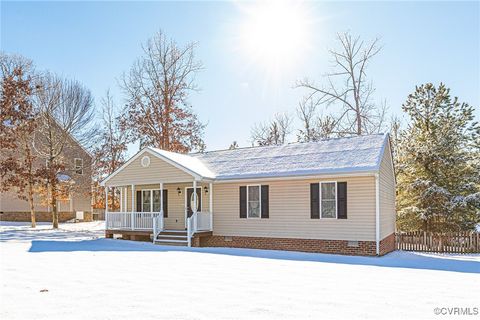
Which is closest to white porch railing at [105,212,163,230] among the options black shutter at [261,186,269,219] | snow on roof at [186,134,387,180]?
snow on roof at [186,134,387,180]

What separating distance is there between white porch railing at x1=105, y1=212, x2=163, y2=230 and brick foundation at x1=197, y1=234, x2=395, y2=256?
94.4 inches

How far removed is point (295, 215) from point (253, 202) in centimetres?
183

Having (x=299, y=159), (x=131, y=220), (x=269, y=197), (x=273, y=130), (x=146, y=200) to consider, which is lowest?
(x=131, y=220)

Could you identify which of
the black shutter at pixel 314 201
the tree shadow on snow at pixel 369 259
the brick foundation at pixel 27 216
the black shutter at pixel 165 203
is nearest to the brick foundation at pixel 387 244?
the tree shadow on snow at pixel 369 259

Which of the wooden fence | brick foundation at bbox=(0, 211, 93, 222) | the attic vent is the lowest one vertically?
brick foundation at bbox=(0, 211, 93, 222)

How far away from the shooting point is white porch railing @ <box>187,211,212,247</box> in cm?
1659

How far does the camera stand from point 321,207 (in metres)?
14.9

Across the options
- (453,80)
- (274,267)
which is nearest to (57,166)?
(274,267)

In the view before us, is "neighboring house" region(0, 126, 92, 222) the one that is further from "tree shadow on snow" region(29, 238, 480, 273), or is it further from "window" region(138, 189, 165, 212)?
"tree shadow on snow" region(29, 238, 480, 273)

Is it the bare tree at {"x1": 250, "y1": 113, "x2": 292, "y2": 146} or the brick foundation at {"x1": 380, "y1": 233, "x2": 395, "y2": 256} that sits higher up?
the bare tree at {"x1": 250, "y1": 113, "x2": 292, "y2": 146}

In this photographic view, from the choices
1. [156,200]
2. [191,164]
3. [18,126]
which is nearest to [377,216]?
[191,164]

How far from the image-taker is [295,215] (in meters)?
15.5

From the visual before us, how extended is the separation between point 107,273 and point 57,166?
19113mm

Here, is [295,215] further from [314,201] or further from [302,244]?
[302,244]
